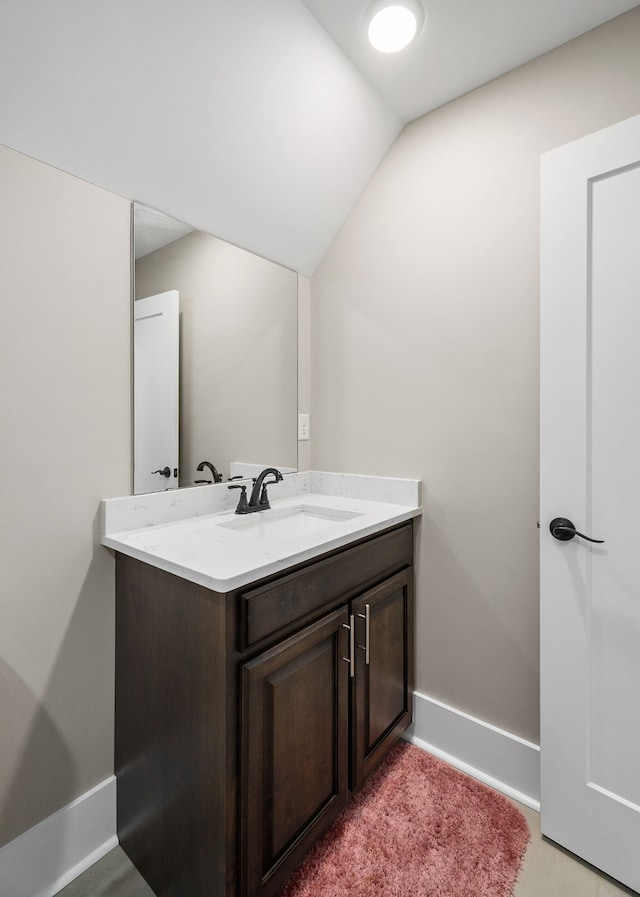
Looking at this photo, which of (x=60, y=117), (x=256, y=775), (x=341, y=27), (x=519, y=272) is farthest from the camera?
(x=519, y=272)

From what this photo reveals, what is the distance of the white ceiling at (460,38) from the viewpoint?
1331 mm

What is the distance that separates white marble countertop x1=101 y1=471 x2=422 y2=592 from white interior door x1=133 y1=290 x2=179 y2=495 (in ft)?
0.29

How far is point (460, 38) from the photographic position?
1436mm

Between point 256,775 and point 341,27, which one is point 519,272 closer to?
point 341,27

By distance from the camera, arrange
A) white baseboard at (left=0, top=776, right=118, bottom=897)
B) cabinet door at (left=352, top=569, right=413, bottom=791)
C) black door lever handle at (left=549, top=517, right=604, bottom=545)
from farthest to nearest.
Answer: cabinet door at (left=352, top=569, right=413, bottom=791), black door lever handle at (left=549, top=517, right=604, bottom=545), white baseboard at (left=0, top=776, right=118, bottom=897)

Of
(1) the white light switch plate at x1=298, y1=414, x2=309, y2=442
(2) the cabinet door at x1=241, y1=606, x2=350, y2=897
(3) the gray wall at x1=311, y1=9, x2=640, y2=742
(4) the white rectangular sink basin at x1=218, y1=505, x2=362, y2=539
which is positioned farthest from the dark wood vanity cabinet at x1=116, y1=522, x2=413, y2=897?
(1) the white light switch plate at x1=298, y1=414, x2=309, y2=442

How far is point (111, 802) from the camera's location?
1.37m

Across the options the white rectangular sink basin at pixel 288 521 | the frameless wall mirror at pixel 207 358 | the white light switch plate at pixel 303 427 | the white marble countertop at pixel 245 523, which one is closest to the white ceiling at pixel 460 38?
the frameless wall mirror at pixel 207 358

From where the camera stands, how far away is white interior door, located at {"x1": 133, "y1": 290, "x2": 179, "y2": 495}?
146 centimetres

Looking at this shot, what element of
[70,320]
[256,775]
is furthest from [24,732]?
[70,320]

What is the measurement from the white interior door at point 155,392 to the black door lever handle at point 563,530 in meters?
1.27

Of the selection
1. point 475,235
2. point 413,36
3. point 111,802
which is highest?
point 413,36

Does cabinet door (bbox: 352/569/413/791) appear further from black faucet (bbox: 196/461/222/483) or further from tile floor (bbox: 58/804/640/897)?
black faucet (bbox: 196/461/222/483)

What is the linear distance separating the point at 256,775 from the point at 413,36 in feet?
7.25
